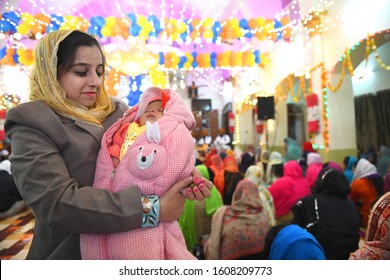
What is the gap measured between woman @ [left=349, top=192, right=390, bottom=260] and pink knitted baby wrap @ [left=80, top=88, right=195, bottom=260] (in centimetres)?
60

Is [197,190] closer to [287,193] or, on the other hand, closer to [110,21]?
[287,193]

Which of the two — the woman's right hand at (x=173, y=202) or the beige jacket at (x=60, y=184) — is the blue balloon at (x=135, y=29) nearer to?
the beige jacket at (x=60, y=184)

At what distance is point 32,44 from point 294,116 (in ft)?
25.7

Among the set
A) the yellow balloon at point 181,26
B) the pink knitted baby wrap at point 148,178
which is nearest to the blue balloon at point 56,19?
the yellow balloon at point 181,26

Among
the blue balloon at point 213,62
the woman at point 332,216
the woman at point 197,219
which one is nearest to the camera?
the woman at point 332,216

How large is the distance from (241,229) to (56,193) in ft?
4.54

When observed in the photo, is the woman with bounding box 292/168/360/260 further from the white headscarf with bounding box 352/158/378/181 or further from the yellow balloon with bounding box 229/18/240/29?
the yellow balloon with bounding box 229/18/240/29

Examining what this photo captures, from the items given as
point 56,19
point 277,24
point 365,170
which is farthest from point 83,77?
point 277,24

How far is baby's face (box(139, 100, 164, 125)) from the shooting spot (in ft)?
2.98

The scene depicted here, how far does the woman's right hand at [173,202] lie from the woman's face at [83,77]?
0.36 meters

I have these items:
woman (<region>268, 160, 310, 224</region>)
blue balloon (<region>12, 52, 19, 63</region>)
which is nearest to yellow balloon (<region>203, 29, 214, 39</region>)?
blue balloon (<region>12, 52, 19, 63</region>)

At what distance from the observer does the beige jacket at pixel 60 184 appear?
717mm

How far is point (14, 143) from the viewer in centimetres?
76
